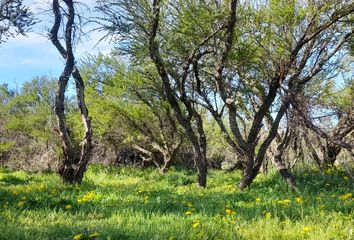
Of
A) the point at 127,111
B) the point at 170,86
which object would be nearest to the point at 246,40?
the point at 170,86

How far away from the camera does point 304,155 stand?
11.1 metres

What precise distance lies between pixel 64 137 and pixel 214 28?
4.21m

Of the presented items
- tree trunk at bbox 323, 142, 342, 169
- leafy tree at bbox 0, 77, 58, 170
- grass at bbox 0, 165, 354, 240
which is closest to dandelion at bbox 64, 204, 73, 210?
grass at bbox 0, 165, 354, 240

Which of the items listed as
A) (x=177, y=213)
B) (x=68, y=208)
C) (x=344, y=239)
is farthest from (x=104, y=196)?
(x=344, y=239)

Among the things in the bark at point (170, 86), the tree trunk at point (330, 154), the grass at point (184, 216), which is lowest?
the grass at point (184, 216)

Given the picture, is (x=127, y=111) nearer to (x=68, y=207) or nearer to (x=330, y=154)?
(x=330, y=154)

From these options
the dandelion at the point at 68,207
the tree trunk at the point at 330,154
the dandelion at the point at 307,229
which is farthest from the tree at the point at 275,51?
the dandelion at the point at 68,207

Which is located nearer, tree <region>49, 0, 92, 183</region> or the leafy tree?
tree <region>49, 0, 92, 183</region>

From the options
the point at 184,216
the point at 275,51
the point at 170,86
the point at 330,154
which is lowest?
the point at 184,216

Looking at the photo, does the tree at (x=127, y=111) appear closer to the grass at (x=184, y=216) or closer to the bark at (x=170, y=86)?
the bark at (x=170, y=86)

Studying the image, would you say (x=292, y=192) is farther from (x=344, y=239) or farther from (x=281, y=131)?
(x=344, y=239)

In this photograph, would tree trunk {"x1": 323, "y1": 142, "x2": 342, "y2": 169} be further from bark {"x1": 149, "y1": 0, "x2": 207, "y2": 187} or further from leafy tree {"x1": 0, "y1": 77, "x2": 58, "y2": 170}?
leafy tree {"x1": 0, "y1": 77, "x2": 58, "y2": 170}

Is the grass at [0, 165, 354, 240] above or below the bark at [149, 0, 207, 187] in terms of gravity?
below

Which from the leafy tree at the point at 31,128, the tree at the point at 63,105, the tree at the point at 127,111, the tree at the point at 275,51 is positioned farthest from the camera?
the leafy tree at the point at 31,128
